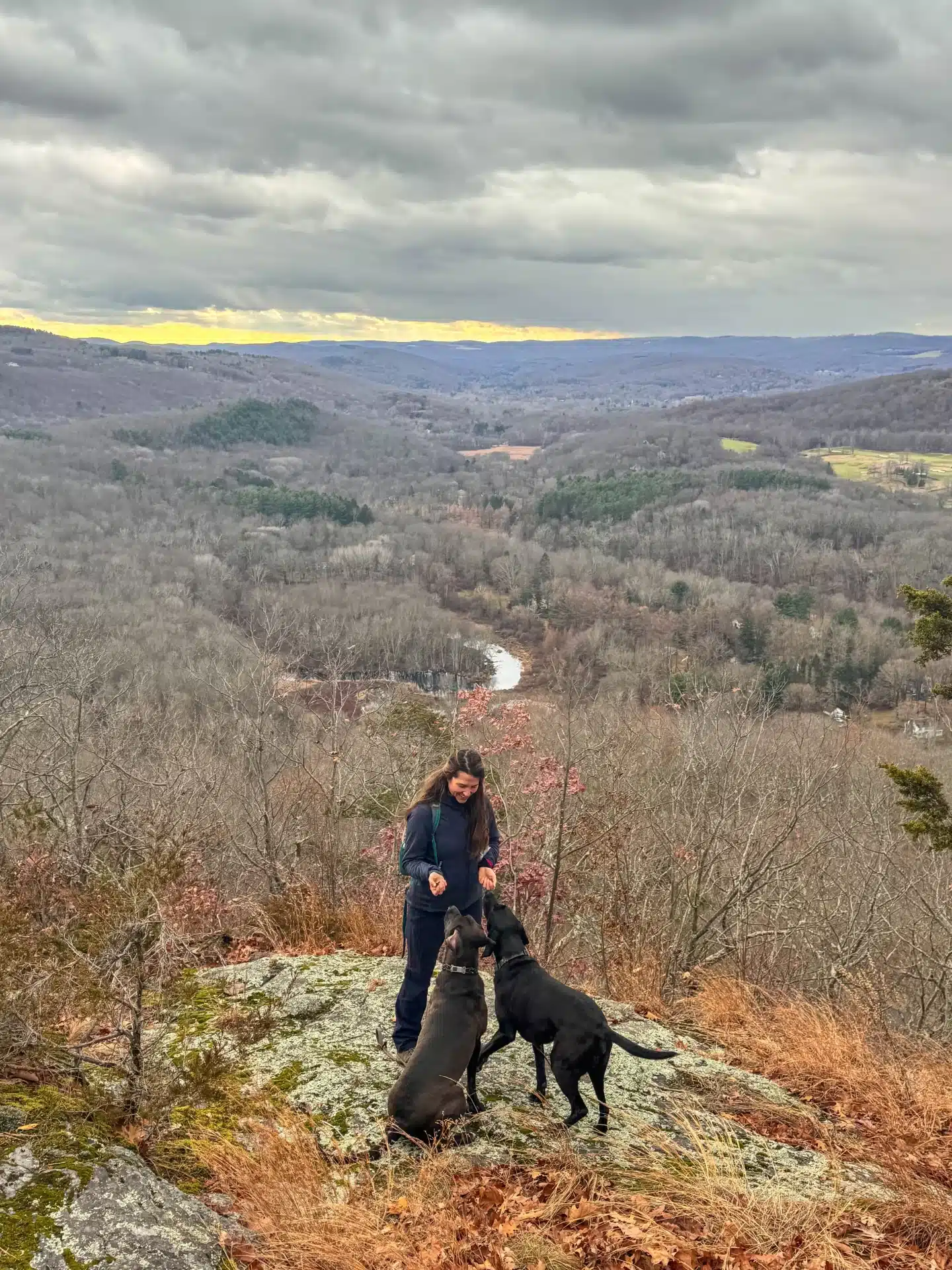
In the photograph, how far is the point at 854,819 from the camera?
18641 mm

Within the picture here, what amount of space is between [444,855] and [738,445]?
197m

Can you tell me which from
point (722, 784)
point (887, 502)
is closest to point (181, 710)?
point (722, 784)

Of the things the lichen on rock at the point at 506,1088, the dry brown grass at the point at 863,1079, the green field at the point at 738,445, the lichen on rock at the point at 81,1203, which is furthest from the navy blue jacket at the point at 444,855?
the green field at the point at 738,445

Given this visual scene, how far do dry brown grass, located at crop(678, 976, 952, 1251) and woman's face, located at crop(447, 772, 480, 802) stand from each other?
7.87 feet

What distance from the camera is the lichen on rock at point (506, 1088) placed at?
12.6 feet

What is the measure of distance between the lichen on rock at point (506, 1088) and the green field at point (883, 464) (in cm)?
14958

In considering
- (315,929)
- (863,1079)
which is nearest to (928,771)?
(863,1079)

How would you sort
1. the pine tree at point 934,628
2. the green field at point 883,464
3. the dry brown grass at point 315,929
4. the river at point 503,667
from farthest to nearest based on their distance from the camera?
the green field at point 883,464, the river at point 503,667, the pine tree at point 934,628, the dry brown grass at point 315,929

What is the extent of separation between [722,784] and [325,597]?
6948 centimetres

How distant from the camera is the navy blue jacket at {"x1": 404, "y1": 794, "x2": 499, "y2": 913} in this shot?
448 cm

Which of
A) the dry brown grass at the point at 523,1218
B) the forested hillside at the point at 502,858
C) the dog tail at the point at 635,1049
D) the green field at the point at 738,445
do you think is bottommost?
the forested hillside at the point at 502,858

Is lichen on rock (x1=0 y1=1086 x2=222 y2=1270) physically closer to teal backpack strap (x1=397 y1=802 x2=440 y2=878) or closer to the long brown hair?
teal backpack strap (x1=397 y1=802 x2=440 y2=878)

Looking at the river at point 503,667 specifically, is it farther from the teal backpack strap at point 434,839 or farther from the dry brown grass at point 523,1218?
the dry brown grass at point 523,1218

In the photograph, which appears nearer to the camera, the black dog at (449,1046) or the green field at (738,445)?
the black dog at (449,1046)
